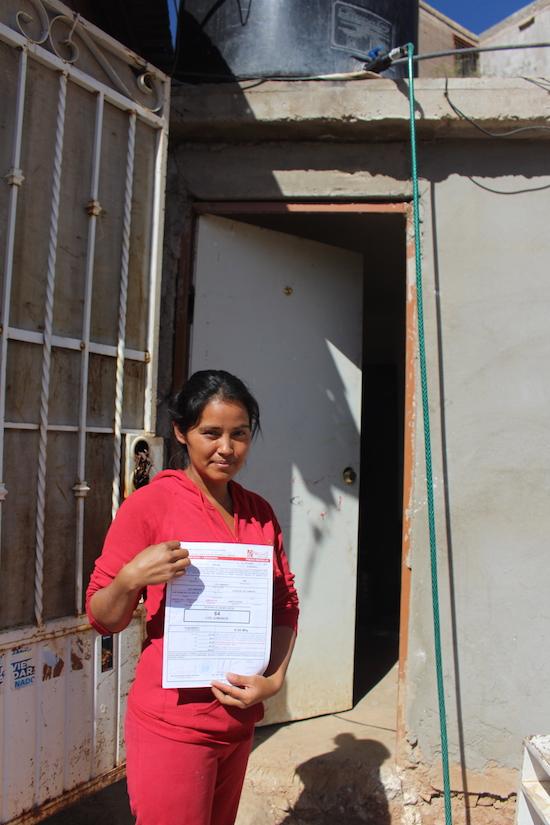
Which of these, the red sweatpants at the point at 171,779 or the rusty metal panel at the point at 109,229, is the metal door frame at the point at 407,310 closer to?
the rusty metal panel at the point at 109,229

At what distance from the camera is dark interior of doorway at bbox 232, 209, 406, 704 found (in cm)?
472

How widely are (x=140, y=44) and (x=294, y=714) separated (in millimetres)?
3496

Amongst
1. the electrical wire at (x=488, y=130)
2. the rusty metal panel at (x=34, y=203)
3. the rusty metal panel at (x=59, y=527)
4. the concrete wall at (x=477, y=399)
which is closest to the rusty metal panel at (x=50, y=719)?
the rusty metal panel at (x=59, y=527)

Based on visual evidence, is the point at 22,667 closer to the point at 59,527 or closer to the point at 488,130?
the point at 59,527

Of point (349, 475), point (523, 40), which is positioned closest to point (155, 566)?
point (349, 475)

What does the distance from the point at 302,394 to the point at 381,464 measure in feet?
7.67

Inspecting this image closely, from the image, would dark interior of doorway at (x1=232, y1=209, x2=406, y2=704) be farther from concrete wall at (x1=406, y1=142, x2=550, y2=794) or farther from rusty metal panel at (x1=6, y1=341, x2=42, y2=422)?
rusty metal panel at (x1=6, y1=341, x2=42, y2=422)

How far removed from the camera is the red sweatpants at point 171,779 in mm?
1688

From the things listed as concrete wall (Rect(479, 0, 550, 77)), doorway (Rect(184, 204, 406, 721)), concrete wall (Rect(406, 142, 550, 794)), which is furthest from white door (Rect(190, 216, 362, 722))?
concrete wall (Rect(479, 0, 550, 77))

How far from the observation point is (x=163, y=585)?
1.77 meters

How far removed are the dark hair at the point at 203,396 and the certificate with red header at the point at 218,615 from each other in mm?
364

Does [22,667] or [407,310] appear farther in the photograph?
[407,310]

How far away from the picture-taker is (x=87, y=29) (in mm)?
2469

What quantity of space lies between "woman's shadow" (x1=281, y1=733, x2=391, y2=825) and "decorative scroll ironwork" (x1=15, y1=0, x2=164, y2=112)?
2926mm
